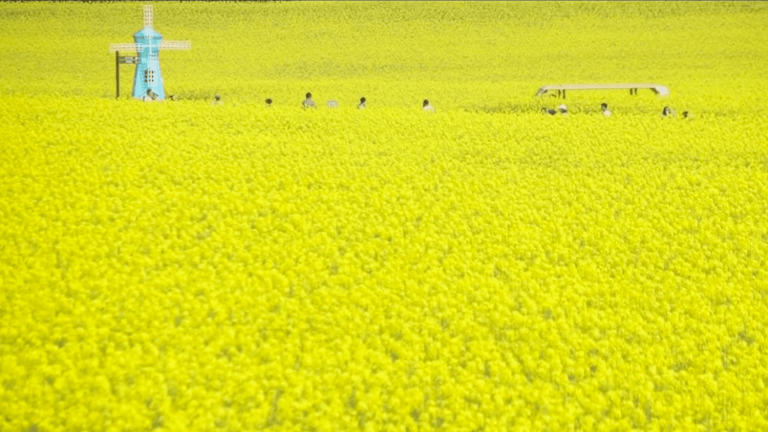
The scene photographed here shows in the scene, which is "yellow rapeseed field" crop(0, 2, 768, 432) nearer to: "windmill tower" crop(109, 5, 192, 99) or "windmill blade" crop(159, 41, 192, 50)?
"windmill tower" crop(109, 5, 192, 99)

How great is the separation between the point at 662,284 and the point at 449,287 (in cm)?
378

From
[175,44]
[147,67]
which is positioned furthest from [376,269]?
[175,44]

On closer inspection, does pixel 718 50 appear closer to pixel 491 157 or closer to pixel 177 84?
pixel 177 84

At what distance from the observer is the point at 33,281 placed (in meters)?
11.9

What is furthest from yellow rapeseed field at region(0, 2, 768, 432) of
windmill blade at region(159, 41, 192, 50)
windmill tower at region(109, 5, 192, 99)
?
windmill blade at region(159, 41, 192, 50)

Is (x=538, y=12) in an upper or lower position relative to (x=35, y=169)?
upper

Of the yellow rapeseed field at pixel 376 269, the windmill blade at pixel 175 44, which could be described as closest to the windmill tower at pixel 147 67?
the windmill blade at pixel 175 44

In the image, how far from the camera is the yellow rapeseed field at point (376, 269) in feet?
31.8

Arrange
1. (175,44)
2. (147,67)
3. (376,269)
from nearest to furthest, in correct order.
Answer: (376,269)
(147,67)
(175,44)

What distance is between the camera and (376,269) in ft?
44.9

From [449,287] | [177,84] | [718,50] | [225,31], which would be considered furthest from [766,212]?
[225,31]

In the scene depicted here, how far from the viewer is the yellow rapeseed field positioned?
969 cm

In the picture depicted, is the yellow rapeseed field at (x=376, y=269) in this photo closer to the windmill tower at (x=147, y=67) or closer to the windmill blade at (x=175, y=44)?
the windmill tower at (x=147, y=67)

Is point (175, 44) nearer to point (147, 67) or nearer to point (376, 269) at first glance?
point (147, 67)
